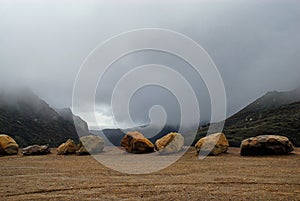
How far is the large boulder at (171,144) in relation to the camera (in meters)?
30.0

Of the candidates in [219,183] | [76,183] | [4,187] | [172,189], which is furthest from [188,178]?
[4,187]

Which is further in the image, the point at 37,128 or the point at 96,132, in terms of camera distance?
the point at 37,128

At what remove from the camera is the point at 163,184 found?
569 inches

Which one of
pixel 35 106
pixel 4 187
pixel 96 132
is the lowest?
pixel 4 187

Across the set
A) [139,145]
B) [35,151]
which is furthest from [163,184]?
[35,151]

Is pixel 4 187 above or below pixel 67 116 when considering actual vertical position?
below

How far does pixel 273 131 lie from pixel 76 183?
1972 inches

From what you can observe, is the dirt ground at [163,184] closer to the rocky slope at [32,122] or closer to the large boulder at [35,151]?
the large boulder at [35,151]

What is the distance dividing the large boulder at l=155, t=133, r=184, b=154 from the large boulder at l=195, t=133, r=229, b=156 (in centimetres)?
239

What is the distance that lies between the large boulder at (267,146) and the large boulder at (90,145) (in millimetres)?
13009

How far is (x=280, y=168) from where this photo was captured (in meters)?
18.9

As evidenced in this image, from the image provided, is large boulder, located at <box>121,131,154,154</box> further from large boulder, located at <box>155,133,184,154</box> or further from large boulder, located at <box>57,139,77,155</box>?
large boulder, located at <box>57,139,77,155</box>

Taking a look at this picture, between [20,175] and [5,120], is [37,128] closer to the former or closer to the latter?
[5,120]

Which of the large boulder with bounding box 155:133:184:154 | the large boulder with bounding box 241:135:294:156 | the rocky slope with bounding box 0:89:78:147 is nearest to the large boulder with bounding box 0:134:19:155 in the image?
the large boulder with bounding box 155:133:184:154
